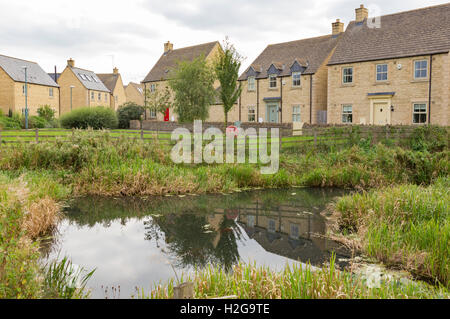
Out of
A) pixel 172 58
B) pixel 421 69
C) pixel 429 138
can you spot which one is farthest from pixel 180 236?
pixel 172 58

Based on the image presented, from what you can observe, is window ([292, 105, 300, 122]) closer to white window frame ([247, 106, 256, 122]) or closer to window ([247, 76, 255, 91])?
white window frame ([247, 106, 256, 122])

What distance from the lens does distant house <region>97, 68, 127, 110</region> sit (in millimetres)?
64750

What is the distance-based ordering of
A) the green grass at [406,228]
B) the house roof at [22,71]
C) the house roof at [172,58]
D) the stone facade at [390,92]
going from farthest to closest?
the house roof at [172,58] → the house roof at [22,71] → the stone facade at [390,92] → the green grass at [406,228]

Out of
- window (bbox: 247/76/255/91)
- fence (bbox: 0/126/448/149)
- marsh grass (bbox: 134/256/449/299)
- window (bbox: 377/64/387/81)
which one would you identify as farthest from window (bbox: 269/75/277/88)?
marsh grass (bbox: 134/256/449/299)

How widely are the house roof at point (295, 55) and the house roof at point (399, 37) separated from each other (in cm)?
174

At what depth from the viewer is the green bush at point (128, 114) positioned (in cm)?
4262

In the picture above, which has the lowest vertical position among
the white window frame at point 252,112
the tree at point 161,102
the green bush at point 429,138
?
the green bush at point 429,138

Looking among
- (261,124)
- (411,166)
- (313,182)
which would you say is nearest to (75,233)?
(313,182)

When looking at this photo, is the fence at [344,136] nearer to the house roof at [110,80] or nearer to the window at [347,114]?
the window at [347,114]

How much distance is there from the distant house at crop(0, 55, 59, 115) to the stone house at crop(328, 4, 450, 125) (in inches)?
1263

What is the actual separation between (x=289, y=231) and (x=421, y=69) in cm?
2082

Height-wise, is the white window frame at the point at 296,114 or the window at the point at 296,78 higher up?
the window at the point at 296,78

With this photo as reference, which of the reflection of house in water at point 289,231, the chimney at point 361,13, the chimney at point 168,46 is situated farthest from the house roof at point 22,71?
the reflection of house in water at point 289,231

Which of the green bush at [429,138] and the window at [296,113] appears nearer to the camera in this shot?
the green bush at [429,138]
